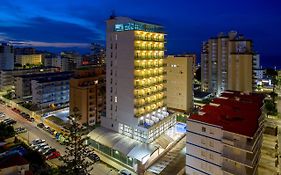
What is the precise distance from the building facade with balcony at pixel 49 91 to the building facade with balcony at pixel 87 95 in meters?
12.0

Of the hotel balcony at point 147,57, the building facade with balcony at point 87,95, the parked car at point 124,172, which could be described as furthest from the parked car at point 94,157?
the hotel balcony at point 147,57

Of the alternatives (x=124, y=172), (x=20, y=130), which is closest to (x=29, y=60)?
(x=20, y=130)

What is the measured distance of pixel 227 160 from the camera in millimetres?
21734

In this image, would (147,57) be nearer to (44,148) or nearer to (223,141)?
(223,141)

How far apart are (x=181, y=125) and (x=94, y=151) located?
50.6ft

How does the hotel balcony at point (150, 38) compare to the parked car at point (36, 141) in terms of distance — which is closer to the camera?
the hotel balcony at point (150, 38)

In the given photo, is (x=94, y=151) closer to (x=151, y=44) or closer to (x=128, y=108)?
(x=128, y=108)

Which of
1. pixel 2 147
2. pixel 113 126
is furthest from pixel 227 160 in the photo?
pixel 2 147

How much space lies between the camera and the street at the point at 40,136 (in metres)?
30.9

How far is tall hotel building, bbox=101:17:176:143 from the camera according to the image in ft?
111

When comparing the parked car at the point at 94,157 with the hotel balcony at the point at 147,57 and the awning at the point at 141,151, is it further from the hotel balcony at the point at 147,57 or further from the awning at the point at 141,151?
the hotel balcony at the point at 147,57

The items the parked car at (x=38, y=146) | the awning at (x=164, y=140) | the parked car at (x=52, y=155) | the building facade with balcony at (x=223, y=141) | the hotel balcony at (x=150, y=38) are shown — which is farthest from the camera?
the parked car at (x=38, y=146)

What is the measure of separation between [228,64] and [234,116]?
116 ft

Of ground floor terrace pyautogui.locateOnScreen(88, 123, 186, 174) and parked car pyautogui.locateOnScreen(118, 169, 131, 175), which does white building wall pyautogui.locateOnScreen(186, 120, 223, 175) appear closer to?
ground floor terrace pyautogui.locateOnScreen(88, 123, 186, 174)
